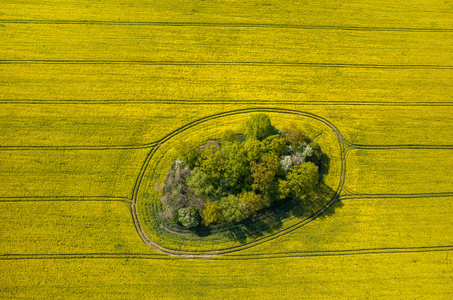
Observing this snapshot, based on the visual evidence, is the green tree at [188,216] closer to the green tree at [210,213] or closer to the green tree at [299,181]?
the green tree at [210,213]

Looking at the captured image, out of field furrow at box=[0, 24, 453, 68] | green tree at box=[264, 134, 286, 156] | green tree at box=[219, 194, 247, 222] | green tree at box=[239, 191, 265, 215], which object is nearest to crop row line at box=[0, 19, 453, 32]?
field furrow at box=[0, 24, 453, 68]

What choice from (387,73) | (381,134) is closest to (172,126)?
(381,134)

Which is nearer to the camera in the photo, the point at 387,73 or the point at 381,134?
the point at 381,134

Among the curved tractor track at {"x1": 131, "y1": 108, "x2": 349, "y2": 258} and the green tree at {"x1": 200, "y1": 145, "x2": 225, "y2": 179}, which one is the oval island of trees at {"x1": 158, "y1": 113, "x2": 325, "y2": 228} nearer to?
the green tree at {"x1": 200, "y1": 145, "x2": 225, "y2": 179}

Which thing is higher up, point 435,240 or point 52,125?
point 52,125

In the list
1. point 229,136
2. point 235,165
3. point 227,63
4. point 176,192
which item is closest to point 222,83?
point 227,63

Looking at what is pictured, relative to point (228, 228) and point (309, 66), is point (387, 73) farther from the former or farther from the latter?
point (228, 228)
